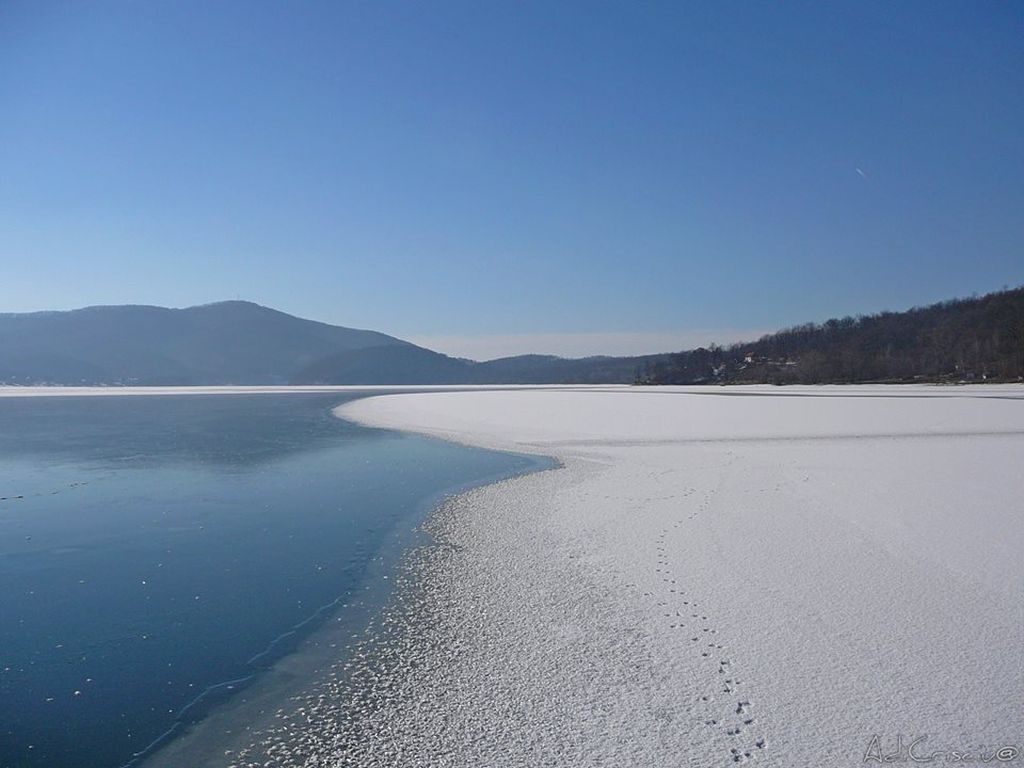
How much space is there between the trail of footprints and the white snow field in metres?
0.02

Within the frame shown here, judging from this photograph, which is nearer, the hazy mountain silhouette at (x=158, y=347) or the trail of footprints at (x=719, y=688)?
the trail of footprints at (x=719, y=688)

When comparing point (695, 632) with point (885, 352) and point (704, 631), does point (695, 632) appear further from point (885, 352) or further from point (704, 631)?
point (885, 352)

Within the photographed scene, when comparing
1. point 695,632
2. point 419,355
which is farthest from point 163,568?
point 419,355

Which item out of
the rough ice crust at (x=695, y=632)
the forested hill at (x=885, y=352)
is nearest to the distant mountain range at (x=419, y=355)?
the forested hill at (x=885, y=352)

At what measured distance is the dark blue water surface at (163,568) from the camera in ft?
14.3

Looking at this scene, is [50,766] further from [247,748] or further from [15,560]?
[15,560]

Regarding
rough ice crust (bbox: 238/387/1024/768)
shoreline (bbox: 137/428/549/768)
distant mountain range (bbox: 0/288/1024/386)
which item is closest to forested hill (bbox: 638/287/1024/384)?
distant mountain range (bbox: 0/288/1024/386)

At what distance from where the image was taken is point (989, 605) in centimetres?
533

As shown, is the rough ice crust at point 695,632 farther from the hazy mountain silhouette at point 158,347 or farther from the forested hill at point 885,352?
the hazy mountain silhouette at point 158,347

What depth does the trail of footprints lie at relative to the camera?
3609mm

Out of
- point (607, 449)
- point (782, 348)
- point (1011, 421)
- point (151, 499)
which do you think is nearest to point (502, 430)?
point (607, 449)

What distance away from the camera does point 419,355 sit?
150m

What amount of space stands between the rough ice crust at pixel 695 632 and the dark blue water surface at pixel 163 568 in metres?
0.87

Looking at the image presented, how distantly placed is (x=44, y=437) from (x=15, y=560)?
16.1 metres
